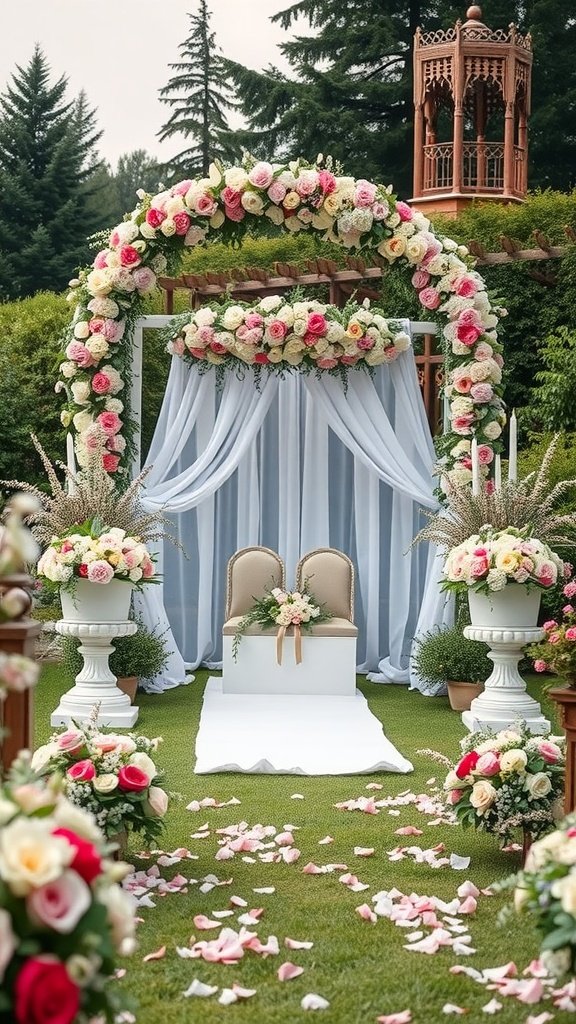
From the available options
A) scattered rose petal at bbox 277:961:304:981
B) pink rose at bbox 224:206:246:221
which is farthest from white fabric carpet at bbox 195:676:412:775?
pink rose at bbox 224:206:246:221

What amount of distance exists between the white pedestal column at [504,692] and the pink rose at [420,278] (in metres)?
2.60

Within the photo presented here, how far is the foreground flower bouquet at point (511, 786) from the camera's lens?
167 inches

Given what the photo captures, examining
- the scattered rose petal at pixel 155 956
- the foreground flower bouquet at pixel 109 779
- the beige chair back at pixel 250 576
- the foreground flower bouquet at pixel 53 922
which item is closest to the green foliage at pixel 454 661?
the beige chair back at pixel 250 576

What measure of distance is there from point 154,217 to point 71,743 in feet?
15.2

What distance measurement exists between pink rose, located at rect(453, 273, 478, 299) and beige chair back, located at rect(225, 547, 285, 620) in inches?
88.7

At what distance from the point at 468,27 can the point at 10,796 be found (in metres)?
16.4

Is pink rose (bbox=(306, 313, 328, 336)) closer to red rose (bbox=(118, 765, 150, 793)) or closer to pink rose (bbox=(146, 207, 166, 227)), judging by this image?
pink rose (bbox=(146, 207, 166, 227))

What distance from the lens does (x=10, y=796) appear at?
1.94 metres

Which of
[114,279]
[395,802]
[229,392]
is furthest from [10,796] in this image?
[229,392]

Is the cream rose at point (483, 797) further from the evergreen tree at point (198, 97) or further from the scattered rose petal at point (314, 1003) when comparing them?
the evergreen tree at point (198, 97)

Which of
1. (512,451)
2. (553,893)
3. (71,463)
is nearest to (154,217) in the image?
(71,463)

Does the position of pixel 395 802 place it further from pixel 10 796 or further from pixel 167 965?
pixel 10 796

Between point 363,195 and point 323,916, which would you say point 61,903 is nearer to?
point 323,916

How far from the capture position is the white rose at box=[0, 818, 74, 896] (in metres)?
1.73
